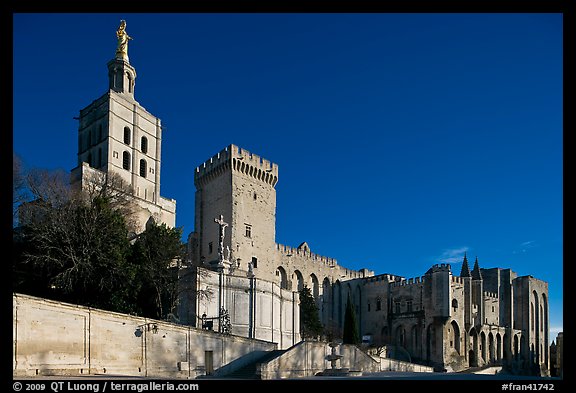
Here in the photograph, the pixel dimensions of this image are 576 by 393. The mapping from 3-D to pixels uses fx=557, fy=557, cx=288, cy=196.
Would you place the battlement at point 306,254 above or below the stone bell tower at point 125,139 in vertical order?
below

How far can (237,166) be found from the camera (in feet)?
148

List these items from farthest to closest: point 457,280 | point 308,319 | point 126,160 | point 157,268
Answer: point 457,280
point 126,160
point 308,319
point 157,268

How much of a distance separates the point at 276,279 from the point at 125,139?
57.4 feet

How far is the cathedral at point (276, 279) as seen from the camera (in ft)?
113

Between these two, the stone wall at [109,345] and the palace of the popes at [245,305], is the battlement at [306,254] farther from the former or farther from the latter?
the stone wall at [109,345]

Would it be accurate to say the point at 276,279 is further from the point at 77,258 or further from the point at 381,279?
the point at 77,258

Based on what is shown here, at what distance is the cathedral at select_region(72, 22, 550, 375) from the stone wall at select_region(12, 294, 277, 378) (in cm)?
514

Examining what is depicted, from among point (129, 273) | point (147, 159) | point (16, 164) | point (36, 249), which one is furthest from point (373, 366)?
point (147, 159)

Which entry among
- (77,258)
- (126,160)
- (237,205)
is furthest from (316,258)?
(77,258)

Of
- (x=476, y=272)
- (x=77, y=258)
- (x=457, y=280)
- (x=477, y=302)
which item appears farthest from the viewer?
(x=476, y=272)

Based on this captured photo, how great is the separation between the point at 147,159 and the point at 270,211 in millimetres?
11926

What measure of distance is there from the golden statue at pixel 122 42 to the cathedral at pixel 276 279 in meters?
0.09

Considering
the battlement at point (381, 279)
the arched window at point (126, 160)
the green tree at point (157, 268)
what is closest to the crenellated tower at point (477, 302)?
the battlement at point (381, 279)
